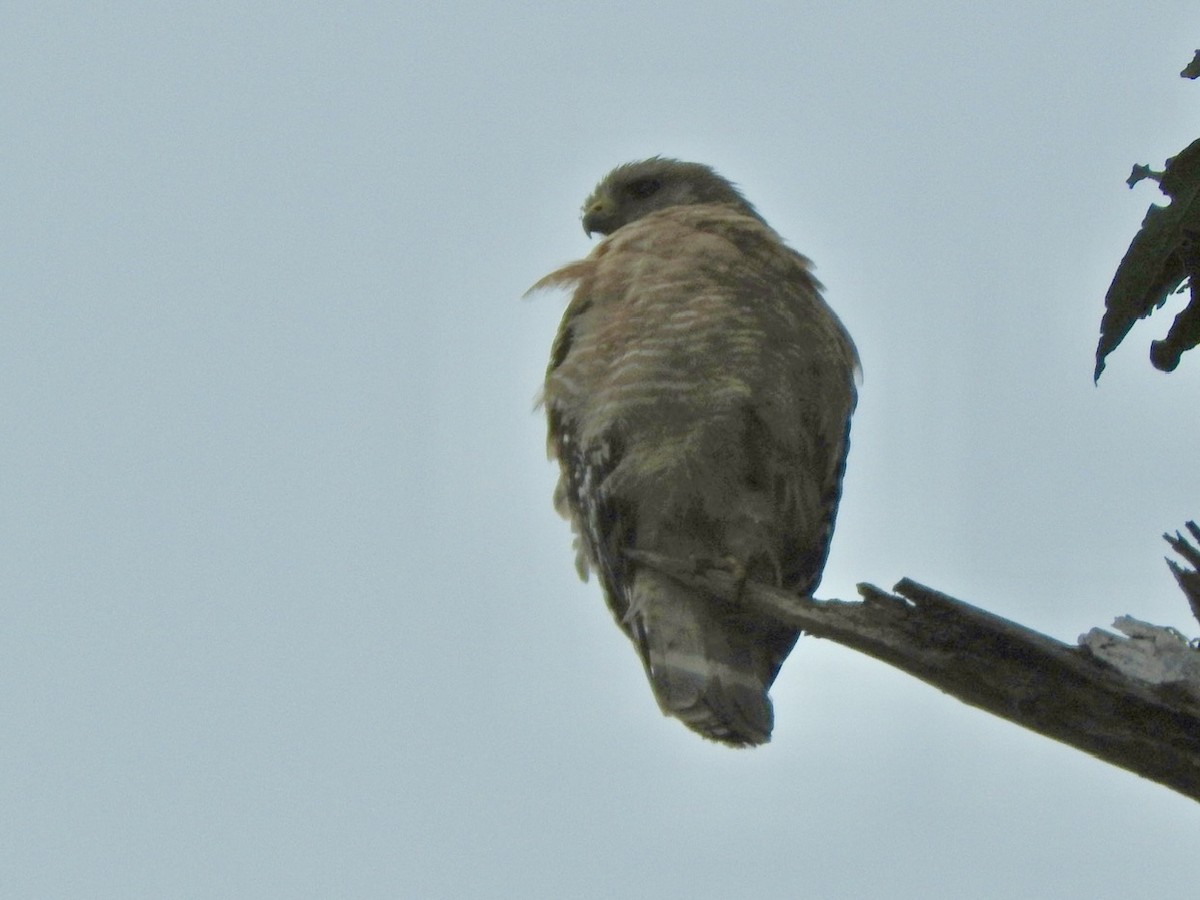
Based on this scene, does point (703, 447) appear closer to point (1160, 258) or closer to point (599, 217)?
point (1160, 258)

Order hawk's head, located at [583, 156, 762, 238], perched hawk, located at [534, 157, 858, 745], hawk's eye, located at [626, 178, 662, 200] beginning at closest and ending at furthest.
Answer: perched hawk, located at [534, 157, 858, 745] → hawk's head, located at [583, 156, 762, 238] → hawk's eye, located at [626, 178, 662, 200]

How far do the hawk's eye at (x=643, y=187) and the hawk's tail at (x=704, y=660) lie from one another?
2840 millimetres

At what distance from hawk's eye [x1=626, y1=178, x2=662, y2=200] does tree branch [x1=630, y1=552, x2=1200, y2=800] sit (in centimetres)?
422

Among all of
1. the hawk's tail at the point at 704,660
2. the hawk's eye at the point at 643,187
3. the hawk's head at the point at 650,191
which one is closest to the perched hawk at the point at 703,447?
the hawk's tail at the point at 704,660

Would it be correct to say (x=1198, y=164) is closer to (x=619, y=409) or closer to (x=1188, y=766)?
(x=1188, y=766)

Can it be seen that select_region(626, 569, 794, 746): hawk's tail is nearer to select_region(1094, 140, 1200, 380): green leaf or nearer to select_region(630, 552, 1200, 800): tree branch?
select_region(630, 552, 1200, 800): tree branch

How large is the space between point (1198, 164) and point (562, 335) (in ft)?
9.91

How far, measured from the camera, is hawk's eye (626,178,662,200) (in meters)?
7.84

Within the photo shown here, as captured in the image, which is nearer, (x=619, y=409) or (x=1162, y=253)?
(x=1162, y=253)

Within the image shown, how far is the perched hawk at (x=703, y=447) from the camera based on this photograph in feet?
17.7

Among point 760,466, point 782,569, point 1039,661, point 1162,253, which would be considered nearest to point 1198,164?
point 1162,253

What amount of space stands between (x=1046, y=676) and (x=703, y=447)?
2.08 metres

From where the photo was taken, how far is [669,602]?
5.47 metres

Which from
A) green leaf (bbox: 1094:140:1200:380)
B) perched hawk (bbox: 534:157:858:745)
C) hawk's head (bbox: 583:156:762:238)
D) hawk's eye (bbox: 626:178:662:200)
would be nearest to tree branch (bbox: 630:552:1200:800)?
green leaf (bbox: 1094:140:1200:380)
